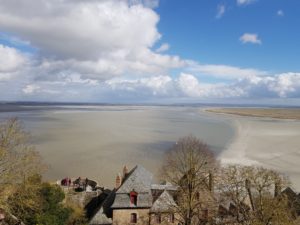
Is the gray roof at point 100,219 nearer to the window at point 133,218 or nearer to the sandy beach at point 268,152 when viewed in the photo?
the window at point 133,218

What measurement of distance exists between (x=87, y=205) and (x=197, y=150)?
16.0 m

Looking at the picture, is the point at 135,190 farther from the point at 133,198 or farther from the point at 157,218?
the point at 157,218

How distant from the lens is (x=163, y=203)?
37.3 metres

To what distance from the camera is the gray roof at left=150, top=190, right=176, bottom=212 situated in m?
36.9

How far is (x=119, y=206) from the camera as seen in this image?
36906mm

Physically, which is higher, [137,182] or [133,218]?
[137,182]

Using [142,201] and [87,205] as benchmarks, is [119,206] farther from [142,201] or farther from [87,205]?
[87,205]

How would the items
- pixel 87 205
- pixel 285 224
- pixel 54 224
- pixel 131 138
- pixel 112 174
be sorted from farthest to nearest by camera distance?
pixel 131 138 → pixel 112 174 → pixel 87 205 → pixel 54 224 → pixel 285 224

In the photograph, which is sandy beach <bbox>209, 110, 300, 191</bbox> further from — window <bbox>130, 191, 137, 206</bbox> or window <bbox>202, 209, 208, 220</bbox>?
window <bbox>130, 191, 137, 206</bbox>

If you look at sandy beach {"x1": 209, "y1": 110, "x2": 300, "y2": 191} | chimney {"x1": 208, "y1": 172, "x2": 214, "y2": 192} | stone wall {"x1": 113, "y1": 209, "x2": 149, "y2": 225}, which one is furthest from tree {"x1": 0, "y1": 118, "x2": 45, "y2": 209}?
sandy beach {"x1": 209, "y1": 110, "x2": 300, "y2": 191}

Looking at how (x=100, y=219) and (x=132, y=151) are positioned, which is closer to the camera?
(x=100, y=219)

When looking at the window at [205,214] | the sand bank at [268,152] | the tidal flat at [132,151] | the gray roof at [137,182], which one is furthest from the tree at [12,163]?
the sand bank at [268,152]

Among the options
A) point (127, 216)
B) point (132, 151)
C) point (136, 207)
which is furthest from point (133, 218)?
point (132, 151)

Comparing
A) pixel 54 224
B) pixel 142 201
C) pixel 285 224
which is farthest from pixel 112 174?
pixel 285 224
